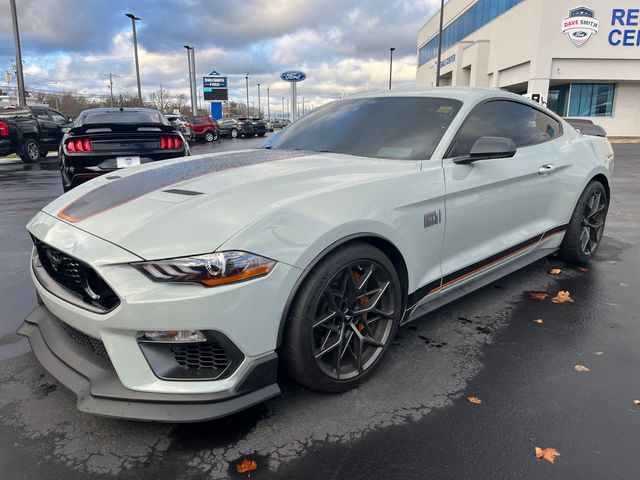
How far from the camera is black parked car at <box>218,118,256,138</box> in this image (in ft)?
125

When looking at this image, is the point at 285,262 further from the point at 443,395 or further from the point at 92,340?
the point at 443,395

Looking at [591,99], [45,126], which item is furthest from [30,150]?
[591,99]

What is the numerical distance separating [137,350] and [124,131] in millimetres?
5229

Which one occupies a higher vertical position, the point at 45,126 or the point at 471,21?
the point at 471,21

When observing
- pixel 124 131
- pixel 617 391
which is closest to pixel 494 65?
pixel 124 131

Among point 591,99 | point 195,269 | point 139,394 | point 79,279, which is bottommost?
point 139,394

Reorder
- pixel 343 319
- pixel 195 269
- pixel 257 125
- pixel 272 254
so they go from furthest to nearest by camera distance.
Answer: pixel 257 125, pixel 343 319, pixel 272 254, pixel 195 269

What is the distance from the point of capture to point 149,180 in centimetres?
278

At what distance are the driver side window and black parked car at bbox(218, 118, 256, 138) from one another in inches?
1408

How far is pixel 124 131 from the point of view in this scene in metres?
6.53

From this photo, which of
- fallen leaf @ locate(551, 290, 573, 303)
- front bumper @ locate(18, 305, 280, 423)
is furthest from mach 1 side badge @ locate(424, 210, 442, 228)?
fallen leaf @ locate(551, 290, 573, 303)

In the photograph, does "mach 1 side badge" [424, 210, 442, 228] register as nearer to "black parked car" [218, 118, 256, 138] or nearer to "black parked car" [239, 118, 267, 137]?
"black parked car" [218, 118, 256, 138]

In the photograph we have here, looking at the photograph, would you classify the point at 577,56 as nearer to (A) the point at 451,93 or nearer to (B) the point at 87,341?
(A) the point at 451,93

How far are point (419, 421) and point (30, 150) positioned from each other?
52.7 feet
